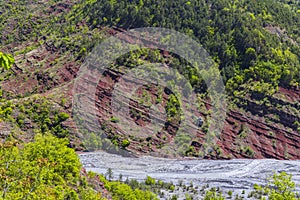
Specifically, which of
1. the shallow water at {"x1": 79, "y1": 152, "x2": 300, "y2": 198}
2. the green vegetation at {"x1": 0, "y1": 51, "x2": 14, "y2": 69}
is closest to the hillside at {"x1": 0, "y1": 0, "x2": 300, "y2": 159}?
the shallow water at {"x1": 79, "y1": 152, "x2": 300, "y2": 198}

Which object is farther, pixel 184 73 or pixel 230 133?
pixel 184 73

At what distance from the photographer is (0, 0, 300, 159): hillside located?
77125 mm

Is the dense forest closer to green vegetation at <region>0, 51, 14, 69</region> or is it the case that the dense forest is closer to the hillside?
the hillside

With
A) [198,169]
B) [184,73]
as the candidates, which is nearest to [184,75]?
[184,73]

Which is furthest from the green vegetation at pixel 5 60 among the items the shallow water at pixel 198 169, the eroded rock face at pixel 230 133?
the eroded rock face at pixel 230 133

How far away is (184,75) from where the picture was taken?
8662cm

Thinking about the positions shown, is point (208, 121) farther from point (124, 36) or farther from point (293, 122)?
point (124, 36)

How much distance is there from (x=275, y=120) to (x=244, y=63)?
43.2 feet

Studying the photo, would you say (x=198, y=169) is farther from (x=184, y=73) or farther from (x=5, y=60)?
(x=5, y=60)

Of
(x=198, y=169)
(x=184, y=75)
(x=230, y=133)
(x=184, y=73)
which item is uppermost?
(x=184, y=73)

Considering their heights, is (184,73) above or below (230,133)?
above

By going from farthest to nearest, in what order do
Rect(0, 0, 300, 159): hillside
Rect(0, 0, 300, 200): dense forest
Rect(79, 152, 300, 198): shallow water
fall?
Rect(0, 0, 300, 159): hillside, Rect(0, 0, 300, 200): dense forest, Rect(79, 152, 300, 198): shallow water

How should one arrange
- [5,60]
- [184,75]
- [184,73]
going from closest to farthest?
1. [5,60]
2. [184,75]
3. [184,73]

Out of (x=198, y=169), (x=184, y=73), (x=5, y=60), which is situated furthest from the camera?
(x=184, y=73)
